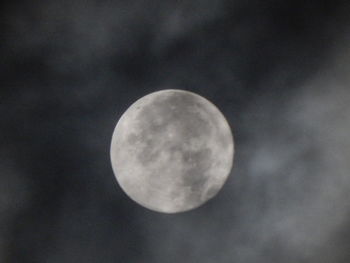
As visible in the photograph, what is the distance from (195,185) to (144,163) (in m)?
2.67

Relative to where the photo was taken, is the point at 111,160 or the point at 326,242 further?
the point at 111,160

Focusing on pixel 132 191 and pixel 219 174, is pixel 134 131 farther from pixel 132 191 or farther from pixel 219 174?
pixel 219 174

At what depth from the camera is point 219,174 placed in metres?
21.9

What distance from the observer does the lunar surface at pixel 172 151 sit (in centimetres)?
2112

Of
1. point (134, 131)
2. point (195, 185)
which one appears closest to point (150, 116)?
point (134, 131)

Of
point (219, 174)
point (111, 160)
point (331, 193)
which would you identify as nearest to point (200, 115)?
point (219, 174)

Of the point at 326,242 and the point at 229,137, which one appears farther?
the point at 229,137

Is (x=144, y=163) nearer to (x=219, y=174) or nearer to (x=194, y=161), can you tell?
(x=194, y=161)

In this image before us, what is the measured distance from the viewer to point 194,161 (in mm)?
21266

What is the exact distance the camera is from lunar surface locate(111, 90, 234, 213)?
21125mm

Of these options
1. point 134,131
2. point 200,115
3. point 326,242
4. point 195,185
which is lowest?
point 326,242

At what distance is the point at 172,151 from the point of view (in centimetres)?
2092

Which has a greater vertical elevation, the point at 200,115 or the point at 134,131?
the point at 200,115

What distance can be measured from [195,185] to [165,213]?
210 cm
